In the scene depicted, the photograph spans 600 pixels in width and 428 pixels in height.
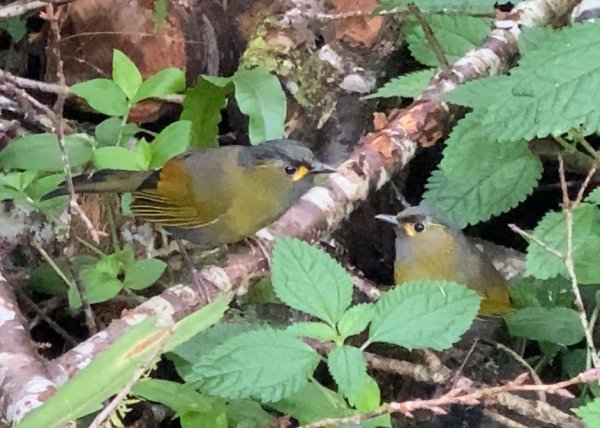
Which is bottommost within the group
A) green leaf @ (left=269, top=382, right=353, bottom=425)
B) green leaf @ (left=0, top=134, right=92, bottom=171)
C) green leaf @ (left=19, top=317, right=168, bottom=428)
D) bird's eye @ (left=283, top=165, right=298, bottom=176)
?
green leaf @ (left=269, top=382, right=353, bottom=425)

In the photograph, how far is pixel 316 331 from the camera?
4.91ft

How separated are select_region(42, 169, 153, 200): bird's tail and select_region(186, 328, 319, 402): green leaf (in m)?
0.79

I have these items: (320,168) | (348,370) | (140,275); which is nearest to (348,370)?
(348,370)

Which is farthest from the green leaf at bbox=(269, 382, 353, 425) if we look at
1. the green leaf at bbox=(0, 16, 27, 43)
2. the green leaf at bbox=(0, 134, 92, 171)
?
the green leaf at bbox=(0, 16, 27, 43)

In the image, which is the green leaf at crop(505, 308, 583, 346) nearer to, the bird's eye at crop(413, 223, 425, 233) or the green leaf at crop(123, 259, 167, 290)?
the bird's eye at crop(413, 223, 425, 233)

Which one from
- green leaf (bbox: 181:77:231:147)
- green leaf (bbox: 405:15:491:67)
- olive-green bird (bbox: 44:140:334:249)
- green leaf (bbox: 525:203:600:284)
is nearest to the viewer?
green leaf (bbox: 525:203:600:284)

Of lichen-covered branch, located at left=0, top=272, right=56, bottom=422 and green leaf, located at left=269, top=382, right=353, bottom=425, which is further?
green leaf, located at left=269, top=382, right=353, bottom=425

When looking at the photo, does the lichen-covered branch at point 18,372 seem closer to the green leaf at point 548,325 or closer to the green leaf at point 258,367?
the green leaf at point 258,367

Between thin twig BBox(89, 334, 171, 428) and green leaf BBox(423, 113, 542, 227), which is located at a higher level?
thin twig BBox(89, 334, 171, 428)

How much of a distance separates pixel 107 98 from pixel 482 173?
3.34 feet

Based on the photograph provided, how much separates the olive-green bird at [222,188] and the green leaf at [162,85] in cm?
18

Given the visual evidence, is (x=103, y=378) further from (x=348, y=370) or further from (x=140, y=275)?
(x=140, y=275)

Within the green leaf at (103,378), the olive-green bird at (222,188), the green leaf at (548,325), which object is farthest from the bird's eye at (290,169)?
the green leaf at (103,378)

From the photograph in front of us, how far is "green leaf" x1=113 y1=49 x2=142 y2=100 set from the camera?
7.80ft
